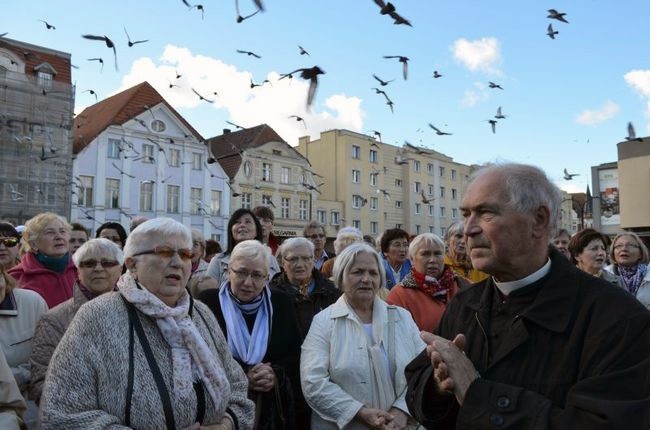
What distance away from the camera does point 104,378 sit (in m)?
2.55

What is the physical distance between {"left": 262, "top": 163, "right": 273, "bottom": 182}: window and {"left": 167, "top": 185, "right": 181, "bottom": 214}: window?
679cm

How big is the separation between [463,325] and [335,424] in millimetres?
1781

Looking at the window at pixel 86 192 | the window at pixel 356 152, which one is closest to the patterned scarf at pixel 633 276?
the window at pixel 86 192

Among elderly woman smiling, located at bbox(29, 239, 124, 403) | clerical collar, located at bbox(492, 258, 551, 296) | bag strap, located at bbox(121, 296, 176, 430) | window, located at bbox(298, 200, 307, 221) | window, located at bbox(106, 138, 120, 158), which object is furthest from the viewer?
window, located at bbox(298, 200, 307, 221)

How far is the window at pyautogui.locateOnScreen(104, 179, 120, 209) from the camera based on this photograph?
32.3 m

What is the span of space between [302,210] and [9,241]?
37.9 metres

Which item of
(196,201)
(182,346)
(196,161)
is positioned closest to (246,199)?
(196,201)

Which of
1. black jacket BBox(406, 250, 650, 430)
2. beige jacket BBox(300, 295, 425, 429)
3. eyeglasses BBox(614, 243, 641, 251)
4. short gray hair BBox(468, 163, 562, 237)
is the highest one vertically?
short gray hair BBox(468, 163, 562, 237)

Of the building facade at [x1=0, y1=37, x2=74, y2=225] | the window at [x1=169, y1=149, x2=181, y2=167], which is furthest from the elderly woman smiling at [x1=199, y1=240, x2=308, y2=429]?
the window at [x1=169, y1=149, x2=181, y2=167]

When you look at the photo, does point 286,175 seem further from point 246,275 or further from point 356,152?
point 246,275

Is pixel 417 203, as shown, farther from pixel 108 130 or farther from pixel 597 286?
pixel 597 286

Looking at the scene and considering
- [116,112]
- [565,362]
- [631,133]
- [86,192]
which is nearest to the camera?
[565,362]

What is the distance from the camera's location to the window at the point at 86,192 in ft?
102

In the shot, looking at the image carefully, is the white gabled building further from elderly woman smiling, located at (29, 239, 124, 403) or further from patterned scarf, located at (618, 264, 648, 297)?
elderly woman smiling, located at (29, 239, 124, 403)
